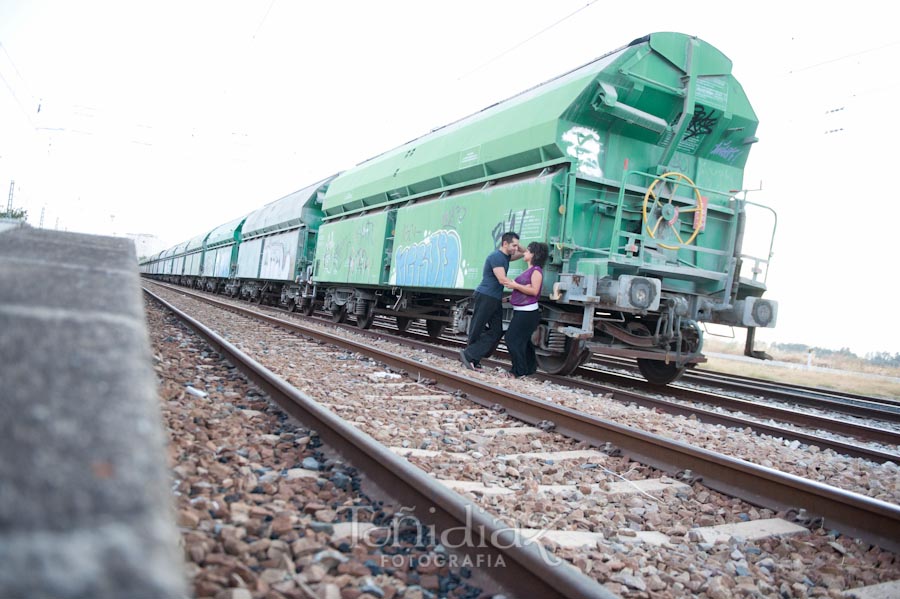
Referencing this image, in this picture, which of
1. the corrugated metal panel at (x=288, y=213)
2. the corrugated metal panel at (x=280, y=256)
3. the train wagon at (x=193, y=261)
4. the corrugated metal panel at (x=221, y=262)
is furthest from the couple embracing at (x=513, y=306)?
the train wagon at (x=193, y=261)

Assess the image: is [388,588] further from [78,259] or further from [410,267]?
[410,267]

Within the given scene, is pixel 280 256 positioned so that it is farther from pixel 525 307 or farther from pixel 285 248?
pixel 525 307

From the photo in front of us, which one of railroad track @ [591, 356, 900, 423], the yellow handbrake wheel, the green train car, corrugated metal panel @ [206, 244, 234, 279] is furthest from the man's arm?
corrugated metal panel @ [206, 244, 234, 279]

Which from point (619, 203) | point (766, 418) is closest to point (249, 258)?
point (619, 203)

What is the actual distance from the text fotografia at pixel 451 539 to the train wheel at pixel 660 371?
626 cm

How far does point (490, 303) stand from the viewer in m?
7.75

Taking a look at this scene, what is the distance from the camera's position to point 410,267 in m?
10.7

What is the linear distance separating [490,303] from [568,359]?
1.28 m

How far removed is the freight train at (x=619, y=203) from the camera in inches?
287

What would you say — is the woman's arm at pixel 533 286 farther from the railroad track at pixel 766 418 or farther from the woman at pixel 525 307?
the railroad track at pixel 766 418

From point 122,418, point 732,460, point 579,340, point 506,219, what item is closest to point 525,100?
point 506,219

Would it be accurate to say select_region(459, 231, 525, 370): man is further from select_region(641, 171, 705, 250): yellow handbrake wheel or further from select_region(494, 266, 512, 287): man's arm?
select_region(641, 171, 705, 250): yellow handbrake wheel

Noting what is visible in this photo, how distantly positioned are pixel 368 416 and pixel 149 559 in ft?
12.9

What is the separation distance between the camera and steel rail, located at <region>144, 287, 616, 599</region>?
186 centimetres
